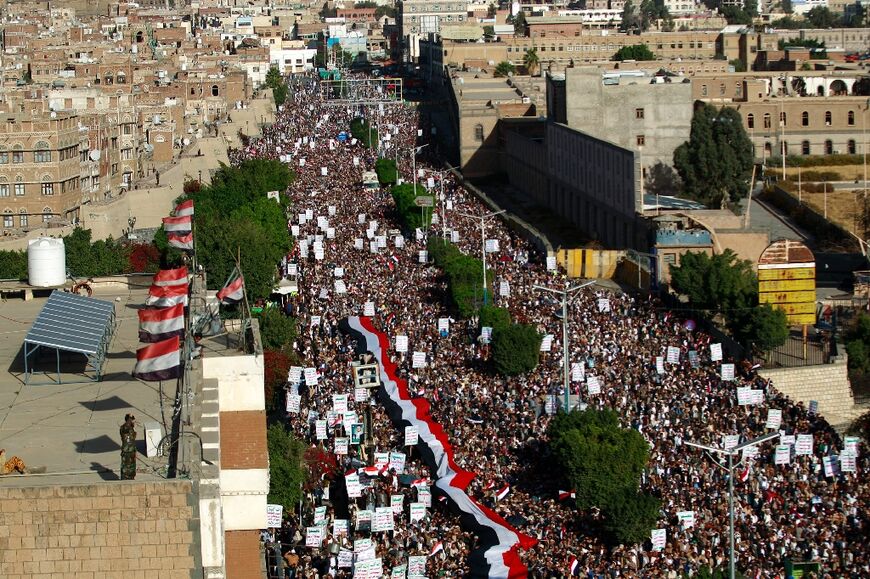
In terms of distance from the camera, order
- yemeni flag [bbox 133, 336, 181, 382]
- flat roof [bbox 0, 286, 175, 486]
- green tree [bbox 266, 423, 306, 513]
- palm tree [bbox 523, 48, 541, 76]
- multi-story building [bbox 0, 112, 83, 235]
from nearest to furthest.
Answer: flat roof [bbox 0, 286, 175, 486] < yemeni flag [bbox 133, 336, 181, 382] < green tree [bbox 266, 423, 306, 513] < multi-story building [bbox 0, 112, 83, 235] < palm tree [bbox 523, 48, 541, 76]

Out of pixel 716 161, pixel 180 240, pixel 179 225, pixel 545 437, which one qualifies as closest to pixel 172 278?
pixel 180 240

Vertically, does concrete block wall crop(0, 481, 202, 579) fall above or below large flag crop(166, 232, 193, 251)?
below

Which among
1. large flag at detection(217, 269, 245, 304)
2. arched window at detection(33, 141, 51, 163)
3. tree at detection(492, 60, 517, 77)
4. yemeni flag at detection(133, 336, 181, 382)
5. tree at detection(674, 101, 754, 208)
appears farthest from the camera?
tree at detection(492, 60, 517, 77)

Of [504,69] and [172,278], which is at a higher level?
Answer: [504,69]

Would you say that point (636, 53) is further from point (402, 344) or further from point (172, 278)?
point (172, 278)

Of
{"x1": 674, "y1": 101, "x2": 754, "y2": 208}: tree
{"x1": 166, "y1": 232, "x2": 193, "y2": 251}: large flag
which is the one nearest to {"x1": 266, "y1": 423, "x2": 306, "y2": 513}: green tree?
{"x1": 166, "y1": 232, "x2": 193, "y2": 251}: large flag

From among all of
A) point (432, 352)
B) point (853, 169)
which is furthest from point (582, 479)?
Result: point (853, 169)

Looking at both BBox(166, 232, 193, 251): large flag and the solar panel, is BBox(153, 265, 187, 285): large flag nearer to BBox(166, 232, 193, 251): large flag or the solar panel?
the solar panel

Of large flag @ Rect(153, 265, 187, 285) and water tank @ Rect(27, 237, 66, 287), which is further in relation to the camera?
water tank @ Rect(27, 237, 66, 287)
